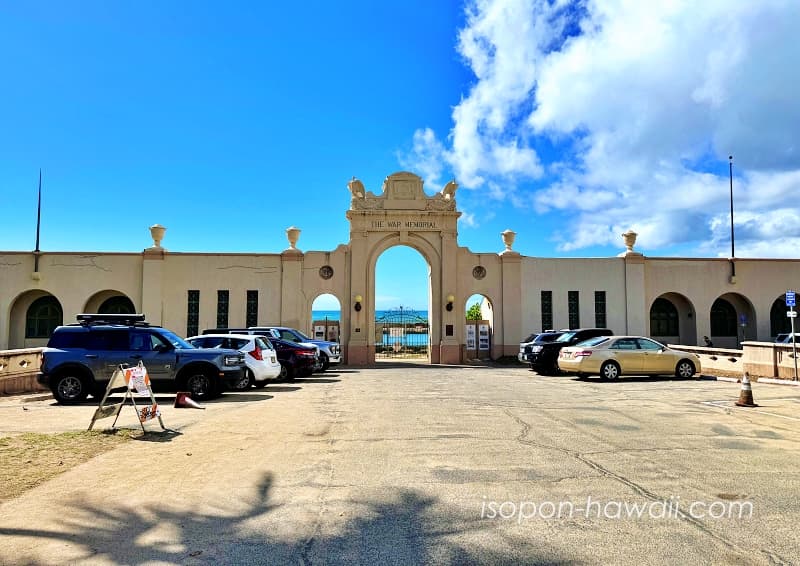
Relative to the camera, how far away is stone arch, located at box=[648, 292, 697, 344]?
30.6 meters

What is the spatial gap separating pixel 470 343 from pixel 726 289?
530 inches

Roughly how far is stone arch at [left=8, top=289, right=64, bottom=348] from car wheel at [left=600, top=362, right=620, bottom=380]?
2466cm

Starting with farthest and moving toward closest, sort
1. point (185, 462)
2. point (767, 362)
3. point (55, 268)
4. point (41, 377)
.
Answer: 1. point (55, 268)
2. point (767, 362)
3. point (41, 377)
4. point (185, 462)

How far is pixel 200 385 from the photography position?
531 inches

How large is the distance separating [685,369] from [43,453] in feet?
57.4

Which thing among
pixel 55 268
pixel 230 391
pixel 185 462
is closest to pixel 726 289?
pixel 230 391

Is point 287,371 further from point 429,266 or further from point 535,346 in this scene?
point 429,266

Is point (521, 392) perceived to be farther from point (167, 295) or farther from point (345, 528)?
point (167, 295)

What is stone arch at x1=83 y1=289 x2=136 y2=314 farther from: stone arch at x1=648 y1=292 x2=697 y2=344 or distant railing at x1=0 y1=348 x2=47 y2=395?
stone arch at x1=648 y1=292 x2=697 y2=344

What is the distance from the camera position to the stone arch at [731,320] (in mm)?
30163

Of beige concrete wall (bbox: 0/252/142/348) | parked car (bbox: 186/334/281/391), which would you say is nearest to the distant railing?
parked car (bbox: 186/334/281/391)

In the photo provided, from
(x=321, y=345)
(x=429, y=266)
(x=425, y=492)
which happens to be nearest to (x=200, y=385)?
(x=425, y=492)

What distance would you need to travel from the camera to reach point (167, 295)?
91.6ft

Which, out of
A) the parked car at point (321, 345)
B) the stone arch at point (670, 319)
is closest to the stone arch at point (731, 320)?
the stone arch at point (670, 319)
